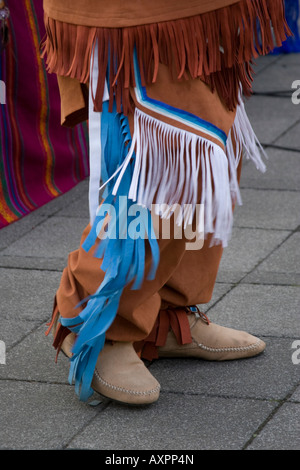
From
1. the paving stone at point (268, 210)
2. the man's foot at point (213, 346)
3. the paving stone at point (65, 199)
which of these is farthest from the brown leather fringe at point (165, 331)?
the paving stone at point (65, 199)

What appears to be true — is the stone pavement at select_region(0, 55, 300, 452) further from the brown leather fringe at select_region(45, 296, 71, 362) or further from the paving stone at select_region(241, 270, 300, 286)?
the brown leather fringe at select_region(45, 296, 71, 362)

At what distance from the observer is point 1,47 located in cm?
381

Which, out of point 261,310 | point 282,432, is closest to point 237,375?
point 282,432

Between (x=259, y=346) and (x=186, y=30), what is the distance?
1.02 metres

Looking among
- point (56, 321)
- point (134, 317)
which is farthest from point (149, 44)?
point (56, 321)

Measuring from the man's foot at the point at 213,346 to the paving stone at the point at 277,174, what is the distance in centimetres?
171

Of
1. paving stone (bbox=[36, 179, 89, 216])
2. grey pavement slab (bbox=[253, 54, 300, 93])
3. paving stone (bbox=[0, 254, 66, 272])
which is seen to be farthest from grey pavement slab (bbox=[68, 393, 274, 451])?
grey pavement slab (bbox=[253, 54, 300, 93])

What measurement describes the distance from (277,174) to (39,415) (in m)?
2.42

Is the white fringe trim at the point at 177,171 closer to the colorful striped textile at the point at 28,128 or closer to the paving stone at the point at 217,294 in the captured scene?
the paving stone at the point at 217,294

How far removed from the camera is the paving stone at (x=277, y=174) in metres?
4.30

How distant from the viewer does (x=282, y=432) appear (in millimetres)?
2221

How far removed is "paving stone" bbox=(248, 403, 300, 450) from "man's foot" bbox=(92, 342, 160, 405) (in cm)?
33

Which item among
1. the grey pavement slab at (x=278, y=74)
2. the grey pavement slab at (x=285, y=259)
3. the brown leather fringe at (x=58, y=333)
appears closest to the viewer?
the brown leather fringe at (x=58, y=333)

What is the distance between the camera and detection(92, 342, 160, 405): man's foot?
7.75 feet
